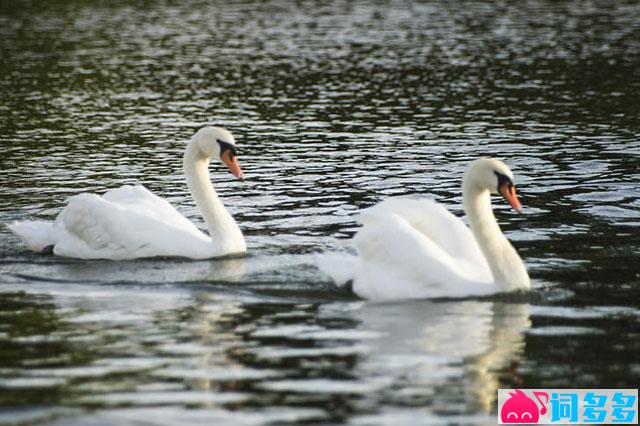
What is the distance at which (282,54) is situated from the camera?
128 feet

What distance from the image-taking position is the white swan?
15.6 meters

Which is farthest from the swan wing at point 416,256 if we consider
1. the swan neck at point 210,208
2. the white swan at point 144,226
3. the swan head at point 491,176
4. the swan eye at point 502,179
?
the white swan at point 144,226

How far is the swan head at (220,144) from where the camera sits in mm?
16016

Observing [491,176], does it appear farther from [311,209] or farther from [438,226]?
[311,209]

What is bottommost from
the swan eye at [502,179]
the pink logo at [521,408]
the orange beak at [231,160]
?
the pink logo at [521,408]

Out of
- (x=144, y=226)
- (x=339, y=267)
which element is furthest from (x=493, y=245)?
(x=144, y=226)

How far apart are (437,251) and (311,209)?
16.1ft

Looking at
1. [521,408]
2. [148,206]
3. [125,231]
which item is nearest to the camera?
[521,408]

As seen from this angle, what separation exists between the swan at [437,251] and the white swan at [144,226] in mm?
2072

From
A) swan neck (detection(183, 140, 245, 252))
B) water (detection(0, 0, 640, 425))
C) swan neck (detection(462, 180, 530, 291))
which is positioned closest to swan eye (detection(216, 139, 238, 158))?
swan neck (detection(183, 140, 245, 252))

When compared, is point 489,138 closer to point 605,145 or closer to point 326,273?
point 605,145

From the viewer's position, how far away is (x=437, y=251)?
529 inches

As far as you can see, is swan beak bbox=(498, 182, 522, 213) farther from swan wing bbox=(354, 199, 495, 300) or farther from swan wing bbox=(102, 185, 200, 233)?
swan wing bbox=(102, 185, 200, 233)

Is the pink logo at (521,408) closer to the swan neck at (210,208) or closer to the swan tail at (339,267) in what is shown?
the swan tail at (339,267)
